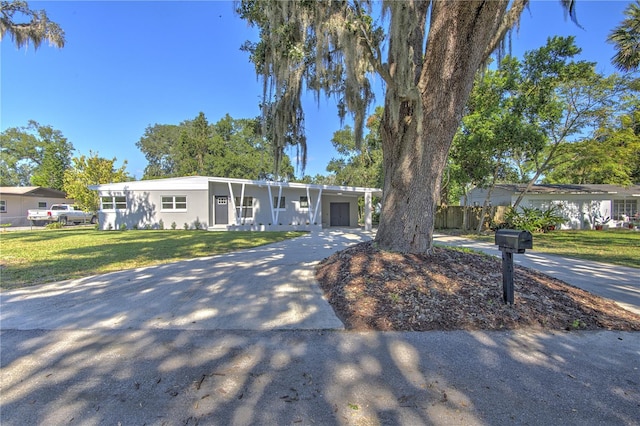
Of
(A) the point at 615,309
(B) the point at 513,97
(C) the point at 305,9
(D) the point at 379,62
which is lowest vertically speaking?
(A) the point at 615,309

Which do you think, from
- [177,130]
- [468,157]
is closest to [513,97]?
[468,157]

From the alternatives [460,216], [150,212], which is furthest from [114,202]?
[460,216]

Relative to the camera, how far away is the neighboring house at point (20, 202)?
25.2m

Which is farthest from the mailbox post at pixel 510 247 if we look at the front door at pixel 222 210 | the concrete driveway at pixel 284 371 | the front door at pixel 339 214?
the front door at pixel 339 214

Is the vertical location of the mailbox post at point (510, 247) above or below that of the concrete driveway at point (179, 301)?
above

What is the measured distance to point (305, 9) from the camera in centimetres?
484

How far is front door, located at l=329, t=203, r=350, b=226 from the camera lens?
21812 millimetres

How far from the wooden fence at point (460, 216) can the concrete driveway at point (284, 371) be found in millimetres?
15668

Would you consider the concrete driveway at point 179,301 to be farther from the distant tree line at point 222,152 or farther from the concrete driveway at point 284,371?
the distant tree line at point 222,152

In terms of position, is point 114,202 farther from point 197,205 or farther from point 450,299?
point 450,299

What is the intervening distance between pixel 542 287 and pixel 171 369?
15.5 feet

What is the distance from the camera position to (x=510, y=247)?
12.1 ft

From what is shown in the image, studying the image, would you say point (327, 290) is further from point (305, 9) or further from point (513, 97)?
point (513, 97)

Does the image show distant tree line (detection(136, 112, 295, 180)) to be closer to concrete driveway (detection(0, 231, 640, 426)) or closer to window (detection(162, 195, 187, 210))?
window (detection(162, 195, 187, 210))
